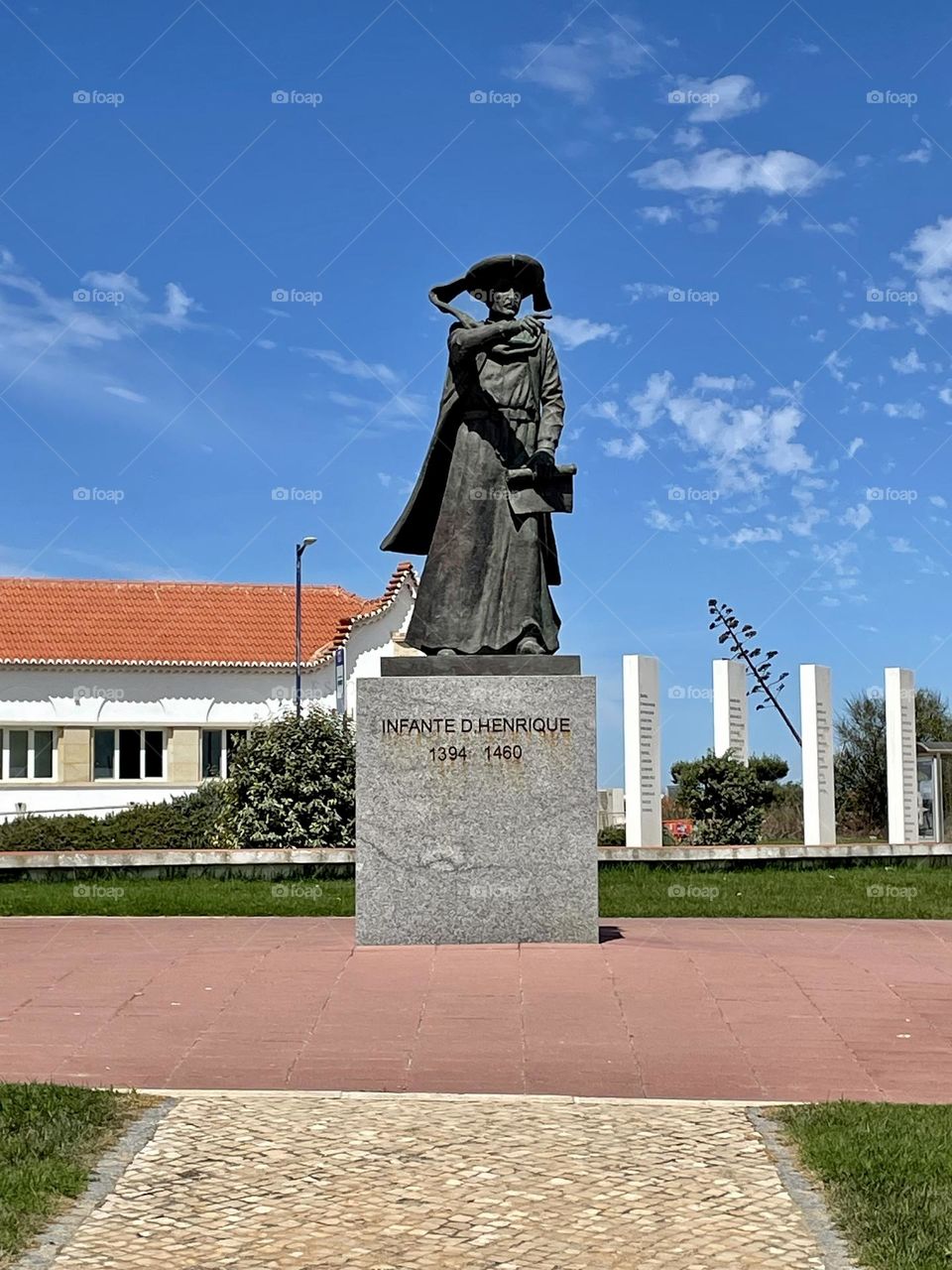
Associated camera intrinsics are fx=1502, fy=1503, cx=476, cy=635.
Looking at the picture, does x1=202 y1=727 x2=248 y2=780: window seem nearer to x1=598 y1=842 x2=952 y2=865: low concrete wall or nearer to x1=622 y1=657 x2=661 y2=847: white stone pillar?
x1=622 y1=657 x2=661 y2=847: white stone pillar

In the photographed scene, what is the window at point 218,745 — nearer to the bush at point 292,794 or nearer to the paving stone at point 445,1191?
the bush at point 292,794

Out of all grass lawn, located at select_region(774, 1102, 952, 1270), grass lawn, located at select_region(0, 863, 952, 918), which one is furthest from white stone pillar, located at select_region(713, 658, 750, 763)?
grass lawn, located at select_region(774, 1102, 952, 1270)

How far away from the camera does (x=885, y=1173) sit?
15.9 ft

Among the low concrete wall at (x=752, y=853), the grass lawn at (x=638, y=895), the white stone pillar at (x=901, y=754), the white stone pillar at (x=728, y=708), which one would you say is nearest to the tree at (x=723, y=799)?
the white stone pillar at (x=728, y=708)

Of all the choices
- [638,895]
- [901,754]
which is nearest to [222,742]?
[901,754]

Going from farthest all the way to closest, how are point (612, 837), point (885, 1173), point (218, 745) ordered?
point (218, 745), point (612, 837), point (885, 1173)

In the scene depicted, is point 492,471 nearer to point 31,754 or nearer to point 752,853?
point 752,853

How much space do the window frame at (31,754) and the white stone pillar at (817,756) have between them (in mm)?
17388

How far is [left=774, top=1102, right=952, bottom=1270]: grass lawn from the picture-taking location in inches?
166

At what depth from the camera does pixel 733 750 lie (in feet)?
74.2

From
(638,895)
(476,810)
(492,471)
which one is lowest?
(638,895)

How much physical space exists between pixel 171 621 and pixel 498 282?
25.9 meters

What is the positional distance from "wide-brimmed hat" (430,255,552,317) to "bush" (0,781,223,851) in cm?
1054

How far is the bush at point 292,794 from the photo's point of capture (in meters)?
17.7
